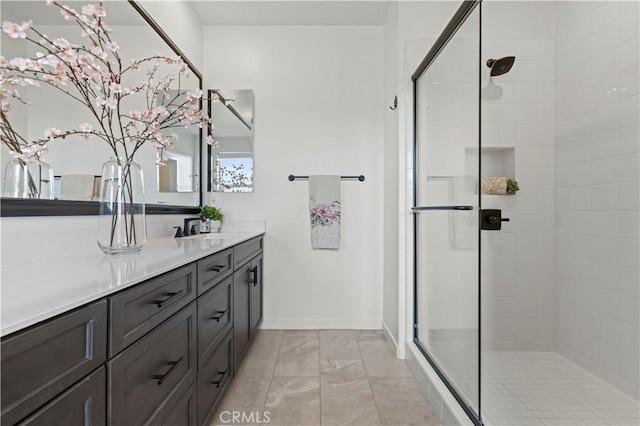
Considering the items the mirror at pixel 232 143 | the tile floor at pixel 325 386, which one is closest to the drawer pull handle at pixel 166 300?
the tile floor at pixel 325 386

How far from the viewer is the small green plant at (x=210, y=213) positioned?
2.55 metres

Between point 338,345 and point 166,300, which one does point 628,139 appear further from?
point 166,300

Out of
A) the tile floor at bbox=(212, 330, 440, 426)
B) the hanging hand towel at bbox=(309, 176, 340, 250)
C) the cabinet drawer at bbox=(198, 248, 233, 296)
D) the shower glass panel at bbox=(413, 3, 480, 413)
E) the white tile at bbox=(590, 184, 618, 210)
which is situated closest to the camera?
the cabinet drawer at bbox=(198, 248, 233, 296)

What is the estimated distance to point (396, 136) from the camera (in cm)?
231

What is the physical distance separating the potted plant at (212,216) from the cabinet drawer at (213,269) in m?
0.89

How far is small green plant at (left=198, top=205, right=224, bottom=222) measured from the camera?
100 inches

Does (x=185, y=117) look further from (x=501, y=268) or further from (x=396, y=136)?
(x=501, y=268)

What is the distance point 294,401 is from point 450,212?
1259 mm

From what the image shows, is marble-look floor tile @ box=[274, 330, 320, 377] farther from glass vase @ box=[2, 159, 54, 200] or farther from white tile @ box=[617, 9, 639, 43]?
white tile @ box=[617, 9, 639, 43]

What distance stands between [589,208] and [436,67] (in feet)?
4.06

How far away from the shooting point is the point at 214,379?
1.47 m

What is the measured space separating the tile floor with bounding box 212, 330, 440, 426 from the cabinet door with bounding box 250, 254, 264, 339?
19 cm

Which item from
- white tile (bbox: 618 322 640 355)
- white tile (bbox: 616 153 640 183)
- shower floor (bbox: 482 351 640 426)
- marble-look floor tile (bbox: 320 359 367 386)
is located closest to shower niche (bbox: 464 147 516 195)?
white tile (bbox: 616 153 640 183)

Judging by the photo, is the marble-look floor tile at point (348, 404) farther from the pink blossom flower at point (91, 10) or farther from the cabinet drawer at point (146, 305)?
the pink blossom flower at point (91, 10)
